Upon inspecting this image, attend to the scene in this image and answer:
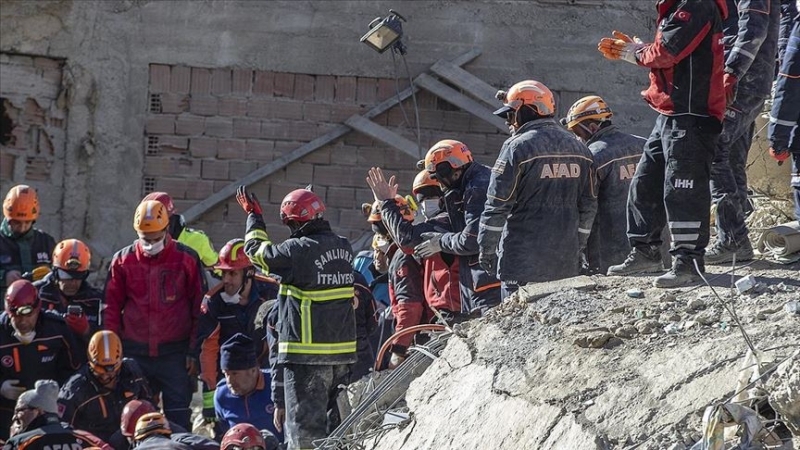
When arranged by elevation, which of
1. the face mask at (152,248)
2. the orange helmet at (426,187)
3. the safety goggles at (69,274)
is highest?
the orange helmet at (426,187)

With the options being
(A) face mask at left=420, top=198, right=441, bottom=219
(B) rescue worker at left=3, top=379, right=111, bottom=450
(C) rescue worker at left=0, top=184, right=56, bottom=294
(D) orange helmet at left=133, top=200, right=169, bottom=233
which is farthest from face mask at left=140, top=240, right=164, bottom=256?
(A) face mask at left=420, top=198, right=441, bottom=219

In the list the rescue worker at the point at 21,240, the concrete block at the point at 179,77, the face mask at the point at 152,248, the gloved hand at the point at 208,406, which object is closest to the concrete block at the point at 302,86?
the concrete block at the point at 179,77

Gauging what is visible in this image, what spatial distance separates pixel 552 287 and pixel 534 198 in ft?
2.31

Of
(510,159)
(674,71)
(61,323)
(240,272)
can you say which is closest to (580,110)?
(510,159)

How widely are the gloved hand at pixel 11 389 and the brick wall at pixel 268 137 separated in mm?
3788

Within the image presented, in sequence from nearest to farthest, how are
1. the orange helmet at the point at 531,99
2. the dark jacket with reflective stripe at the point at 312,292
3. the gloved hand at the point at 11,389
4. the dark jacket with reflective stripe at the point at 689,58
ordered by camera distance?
the dark jacket with reflective stripe at the point at 689,58, the orange helmet at the point at 531,99, the dark jacket with reflective stripe at the point at 312,292, the gloved hand at the point at 11,389

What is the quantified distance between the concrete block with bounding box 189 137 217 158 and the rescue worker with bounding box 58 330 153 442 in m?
4.08

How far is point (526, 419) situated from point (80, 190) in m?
8.87

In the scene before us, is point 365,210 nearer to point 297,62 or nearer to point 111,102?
point 297,62

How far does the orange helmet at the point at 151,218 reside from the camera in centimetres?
1034

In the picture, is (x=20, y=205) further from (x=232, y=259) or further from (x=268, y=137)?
(x=268, y=137)

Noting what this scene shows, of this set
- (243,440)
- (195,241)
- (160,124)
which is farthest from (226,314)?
(160,124)

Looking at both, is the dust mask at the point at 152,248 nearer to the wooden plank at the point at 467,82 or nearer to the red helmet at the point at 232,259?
the red helmet at the point at 232,259

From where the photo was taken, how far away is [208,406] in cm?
1068
